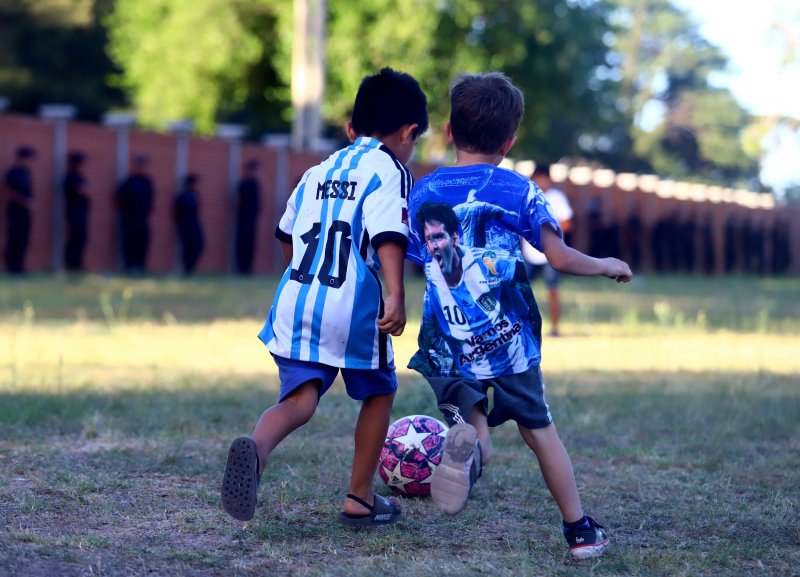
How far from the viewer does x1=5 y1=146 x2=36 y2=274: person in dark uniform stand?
62.4 ft

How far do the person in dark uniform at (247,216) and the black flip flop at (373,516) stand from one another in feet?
65.8

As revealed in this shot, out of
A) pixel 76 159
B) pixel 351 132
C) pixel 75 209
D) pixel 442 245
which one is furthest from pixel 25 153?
pixel 442 245

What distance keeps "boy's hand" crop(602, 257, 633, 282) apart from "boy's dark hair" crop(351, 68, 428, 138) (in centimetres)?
89

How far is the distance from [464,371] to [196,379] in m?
4.53

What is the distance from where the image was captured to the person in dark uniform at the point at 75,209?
1991 cm

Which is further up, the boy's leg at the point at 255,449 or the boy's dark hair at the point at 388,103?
the boy's dark hair at the point at 388,103

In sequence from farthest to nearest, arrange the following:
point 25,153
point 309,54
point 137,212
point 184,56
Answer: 1. point 184,56
2. point 309,54
3. point 137,212
4. point 25,153

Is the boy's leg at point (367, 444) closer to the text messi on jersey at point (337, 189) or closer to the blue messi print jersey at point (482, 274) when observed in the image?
Answer: the blue messi print jersey at point (482, 274)

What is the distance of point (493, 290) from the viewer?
394cm

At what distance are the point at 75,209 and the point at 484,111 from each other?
17107 millimetres

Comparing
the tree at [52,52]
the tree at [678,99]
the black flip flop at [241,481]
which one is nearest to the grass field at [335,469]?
the black flip flop at [241,481]

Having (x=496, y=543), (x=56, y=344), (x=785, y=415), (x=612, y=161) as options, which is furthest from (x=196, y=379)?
(x=612, y=161)

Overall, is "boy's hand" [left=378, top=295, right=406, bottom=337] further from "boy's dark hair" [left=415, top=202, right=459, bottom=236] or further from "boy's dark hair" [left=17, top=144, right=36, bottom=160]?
"boy's dark hair" [left=17, top=144, right=36, bottom=160]

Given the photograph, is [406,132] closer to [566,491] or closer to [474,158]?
[474,158]
